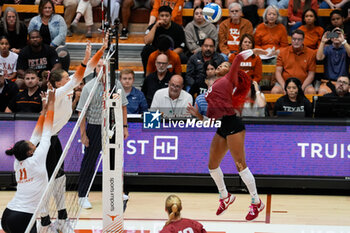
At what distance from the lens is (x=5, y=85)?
1159 cm

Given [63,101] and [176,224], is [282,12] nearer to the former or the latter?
[63,101]

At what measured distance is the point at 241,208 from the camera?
10422 mm

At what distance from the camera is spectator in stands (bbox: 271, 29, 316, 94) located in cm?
1234

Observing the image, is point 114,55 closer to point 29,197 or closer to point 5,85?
point 29,197

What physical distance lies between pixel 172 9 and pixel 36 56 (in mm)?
2894

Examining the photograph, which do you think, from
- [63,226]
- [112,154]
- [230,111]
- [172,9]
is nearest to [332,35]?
[172,9]

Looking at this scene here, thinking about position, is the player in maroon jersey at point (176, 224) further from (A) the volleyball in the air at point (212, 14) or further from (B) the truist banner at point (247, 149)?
(B) the truist banner at point (247, 149)

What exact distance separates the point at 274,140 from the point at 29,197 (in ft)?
15.6

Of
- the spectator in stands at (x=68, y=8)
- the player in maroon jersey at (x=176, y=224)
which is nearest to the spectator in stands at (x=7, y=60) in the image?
the spectator in stands at (x=68, y=8)

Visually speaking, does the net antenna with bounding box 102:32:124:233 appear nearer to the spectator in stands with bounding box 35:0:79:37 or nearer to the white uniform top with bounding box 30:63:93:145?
the white uniform top with bounding box 30:63:93:145

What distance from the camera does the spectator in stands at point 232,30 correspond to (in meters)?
12.9

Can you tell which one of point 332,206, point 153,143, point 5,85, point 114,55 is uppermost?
point 114,55

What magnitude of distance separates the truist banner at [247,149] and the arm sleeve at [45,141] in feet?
10.4

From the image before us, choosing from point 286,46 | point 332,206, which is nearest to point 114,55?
point 332,206
